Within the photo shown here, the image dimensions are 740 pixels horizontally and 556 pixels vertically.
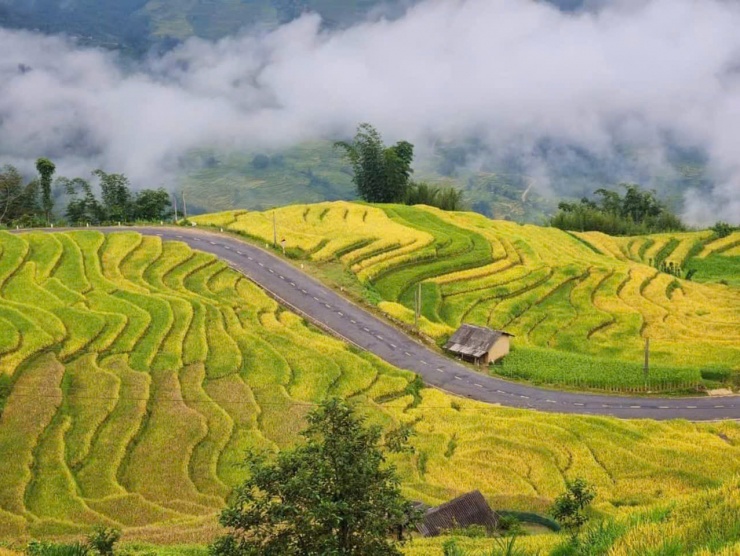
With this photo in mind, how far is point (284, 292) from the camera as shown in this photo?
58094 mm

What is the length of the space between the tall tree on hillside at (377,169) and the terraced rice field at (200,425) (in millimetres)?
50184

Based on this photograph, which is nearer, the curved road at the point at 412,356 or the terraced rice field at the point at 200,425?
the terraced rice field at the point at 200,425

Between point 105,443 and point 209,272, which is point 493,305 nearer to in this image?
point 209,272

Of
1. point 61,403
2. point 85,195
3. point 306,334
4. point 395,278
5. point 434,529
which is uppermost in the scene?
point 85,195

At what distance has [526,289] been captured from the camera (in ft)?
213

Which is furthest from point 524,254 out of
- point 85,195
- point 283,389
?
point 85,195

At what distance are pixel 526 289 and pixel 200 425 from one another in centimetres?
3688

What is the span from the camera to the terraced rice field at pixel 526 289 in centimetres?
5122

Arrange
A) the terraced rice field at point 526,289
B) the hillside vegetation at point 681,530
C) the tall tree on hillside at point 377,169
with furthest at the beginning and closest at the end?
1. the tall tree on hillside at point 377,169
2. the terraced rice field at point 526,289
3. the hillside vegetation at point 681,530

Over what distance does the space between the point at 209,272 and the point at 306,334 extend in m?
13.7

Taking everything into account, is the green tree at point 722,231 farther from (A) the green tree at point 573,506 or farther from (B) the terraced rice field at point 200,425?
(A) the green tree at point 573,506

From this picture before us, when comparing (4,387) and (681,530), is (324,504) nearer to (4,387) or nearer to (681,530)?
(681,530)

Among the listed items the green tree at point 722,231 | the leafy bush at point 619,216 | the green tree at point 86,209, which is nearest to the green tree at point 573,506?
the green tree at point 86,209

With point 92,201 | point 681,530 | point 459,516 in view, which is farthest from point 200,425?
point 92,201
